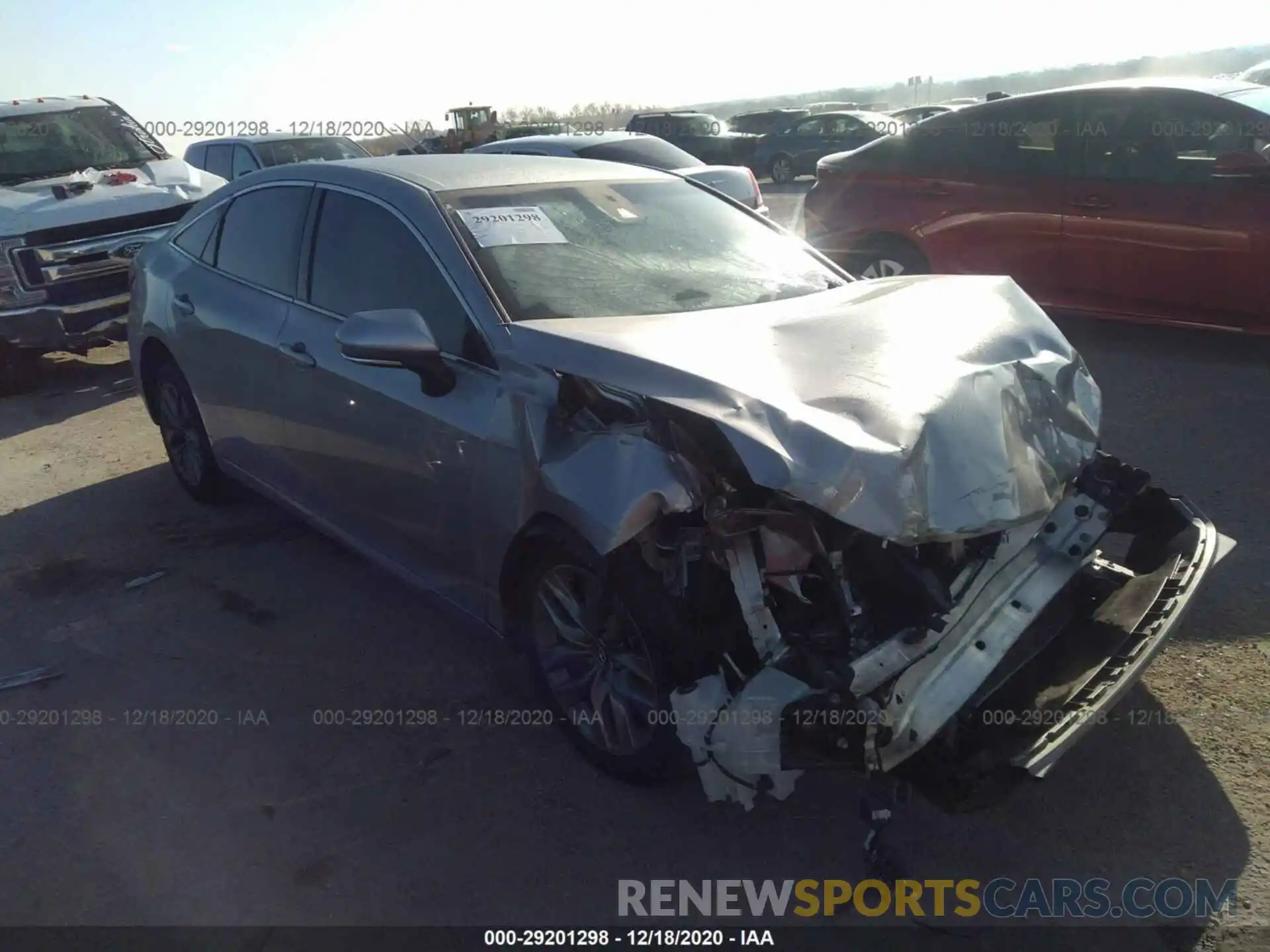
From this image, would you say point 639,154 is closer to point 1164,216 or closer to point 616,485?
point 1164,216

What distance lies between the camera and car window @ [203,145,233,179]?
13.1m

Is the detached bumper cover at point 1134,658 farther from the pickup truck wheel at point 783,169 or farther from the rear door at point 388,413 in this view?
the pickup truck wheel at point 783,169

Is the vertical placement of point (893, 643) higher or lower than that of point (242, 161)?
higher

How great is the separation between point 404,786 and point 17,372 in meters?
6.98

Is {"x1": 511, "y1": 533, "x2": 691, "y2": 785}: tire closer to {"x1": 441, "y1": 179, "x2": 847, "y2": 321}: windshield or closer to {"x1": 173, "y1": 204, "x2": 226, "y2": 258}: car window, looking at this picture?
{"x1": 441, "y1": 179, "x2": 847, "y2": 321}: windshield

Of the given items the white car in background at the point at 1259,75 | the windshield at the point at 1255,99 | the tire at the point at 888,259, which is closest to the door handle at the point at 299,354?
the tire at the point at 888,259

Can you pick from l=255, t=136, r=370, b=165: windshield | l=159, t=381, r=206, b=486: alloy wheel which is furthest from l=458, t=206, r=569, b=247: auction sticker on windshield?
l=255, t=136, r=370, b=165: windshield

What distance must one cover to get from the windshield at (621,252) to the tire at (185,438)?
2221 mm

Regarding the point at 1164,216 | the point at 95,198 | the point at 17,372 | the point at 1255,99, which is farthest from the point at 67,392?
the point at 1255,99

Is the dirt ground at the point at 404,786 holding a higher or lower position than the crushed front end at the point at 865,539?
lower

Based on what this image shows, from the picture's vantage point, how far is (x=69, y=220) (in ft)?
25.4

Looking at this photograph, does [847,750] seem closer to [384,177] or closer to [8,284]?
[384,177]

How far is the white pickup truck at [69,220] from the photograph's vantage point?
7.57 meters

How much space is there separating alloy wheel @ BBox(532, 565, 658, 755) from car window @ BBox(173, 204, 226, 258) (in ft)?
9.60
